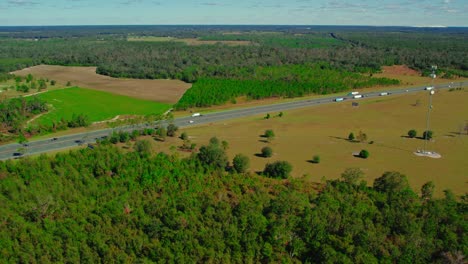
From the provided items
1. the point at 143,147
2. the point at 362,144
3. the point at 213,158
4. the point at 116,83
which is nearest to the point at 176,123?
the point at 143,147

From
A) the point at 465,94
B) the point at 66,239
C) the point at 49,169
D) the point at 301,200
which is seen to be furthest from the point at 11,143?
the point at 465,94

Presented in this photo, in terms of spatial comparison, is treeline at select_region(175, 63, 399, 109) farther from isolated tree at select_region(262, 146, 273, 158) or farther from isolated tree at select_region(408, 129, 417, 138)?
isolated tree at select_region(408, 129, 417, 138)

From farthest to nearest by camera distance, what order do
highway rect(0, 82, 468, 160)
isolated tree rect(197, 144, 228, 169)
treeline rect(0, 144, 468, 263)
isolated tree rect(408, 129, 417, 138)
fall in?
isolated tree rect(408, 129, 417, 138) < highway rect(0, 82, 468, 160) < isolated tree rect(197, 144, 228, 169) < treeline rect(0, 144, 468, 263)

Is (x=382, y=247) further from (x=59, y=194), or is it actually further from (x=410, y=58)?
(x=410, y=58)

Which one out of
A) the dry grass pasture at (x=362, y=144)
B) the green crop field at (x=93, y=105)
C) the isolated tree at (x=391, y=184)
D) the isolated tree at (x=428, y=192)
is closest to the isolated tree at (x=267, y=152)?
the dry grass pasture at (x=362, y=144)

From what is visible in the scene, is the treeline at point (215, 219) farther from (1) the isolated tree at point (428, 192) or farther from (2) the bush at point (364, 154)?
(2) the bush at point (364, 154)

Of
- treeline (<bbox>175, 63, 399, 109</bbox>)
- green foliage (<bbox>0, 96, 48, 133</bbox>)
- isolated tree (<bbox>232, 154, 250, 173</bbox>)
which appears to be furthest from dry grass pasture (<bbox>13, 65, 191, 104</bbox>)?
isolated tree (<bbox>232, 154, 250, 173</bbox>)
